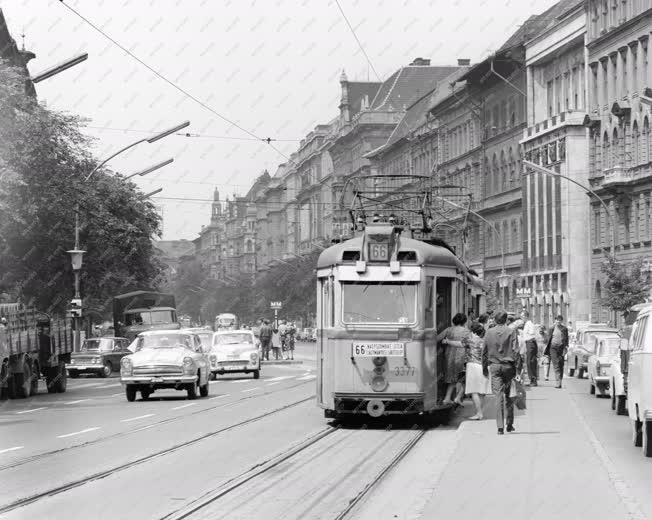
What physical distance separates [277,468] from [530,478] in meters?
2.75

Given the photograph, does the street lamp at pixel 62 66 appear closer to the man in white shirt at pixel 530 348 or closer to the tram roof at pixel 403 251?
the man in white shirt at pixel 530 348

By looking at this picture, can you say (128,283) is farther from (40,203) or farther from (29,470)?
(29,470)

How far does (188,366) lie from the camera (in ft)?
110

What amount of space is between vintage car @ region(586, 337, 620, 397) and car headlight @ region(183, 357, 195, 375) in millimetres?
8421

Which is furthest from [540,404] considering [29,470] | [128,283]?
[128,283]

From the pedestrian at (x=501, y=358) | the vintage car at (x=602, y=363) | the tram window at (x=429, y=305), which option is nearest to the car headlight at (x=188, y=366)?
the vintage car at (x=602, y=363)

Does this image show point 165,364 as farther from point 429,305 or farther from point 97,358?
point 97,358

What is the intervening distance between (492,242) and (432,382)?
→ 73374mm

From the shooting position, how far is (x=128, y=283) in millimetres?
74688

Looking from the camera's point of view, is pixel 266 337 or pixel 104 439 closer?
→ pixel 104 439

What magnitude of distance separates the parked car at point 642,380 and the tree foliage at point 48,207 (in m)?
18.6

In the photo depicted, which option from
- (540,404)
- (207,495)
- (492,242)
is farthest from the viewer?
(492,242)

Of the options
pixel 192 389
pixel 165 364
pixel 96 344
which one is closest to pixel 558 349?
pixel 192 389

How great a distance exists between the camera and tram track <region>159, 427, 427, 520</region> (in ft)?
40.0
